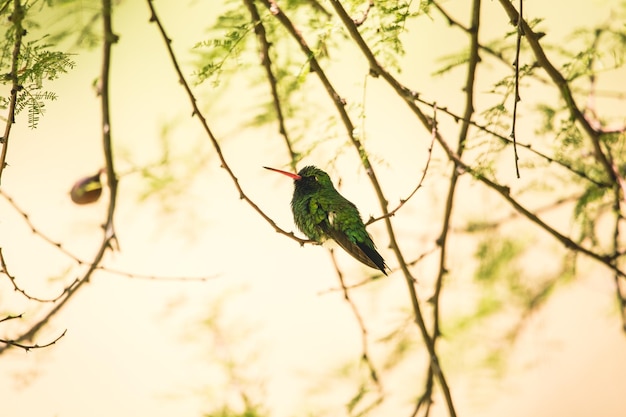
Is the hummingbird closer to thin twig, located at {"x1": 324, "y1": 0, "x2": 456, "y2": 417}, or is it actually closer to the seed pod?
thin twig, located at {"x1": 324, "y1": 0, "x2": 456, "y2": 417}

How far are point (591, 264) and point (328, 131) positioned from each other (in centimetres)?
260

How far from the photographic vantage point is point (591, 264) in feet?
14.6

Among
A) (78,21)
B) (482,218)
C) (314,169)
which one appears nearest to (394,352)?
(482,218)

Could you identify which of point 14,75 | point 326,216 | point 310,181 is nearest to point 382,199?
point 326,216

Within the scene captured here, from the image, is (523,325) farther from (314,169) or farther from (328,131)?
(328,131)

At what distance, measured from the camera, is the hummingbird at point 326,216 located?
10.6 ft

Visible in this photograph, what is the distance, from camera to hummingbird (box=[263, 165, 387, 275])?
10.6ft

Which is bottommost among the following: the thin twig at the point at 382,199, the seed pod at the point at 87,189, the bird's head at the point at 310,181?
the thin twig at the point at 382,199

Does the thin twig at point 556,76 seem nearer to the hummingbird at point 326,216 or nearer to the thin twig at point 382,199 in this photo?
the thin twig at point 382,199

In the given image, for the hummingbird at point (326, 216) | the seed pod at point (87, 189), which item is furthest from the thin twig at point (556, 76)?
the seed pod at point (87, 189)

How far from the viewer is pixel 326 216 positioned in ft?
11.3

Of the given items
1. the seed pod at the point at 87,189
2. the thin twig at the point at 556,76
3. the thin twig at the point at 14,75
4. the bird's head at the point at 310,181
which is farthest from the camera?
the bird's head at the point at 310,181

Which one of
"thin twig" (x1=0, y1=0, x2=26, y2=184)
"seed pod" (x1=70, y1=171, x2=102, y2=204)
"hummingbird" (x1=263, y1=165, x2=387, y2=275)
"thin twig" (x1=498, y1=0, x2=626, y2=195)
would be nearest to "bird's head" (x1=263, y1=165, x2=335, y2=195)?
"hummingbird" (x1=263, y1=165, x2=387, y2=275)

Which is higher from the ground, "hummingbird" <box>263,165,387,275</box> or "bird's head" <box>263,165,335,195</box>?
"bird's head" <box>263,165,335,195</box>
